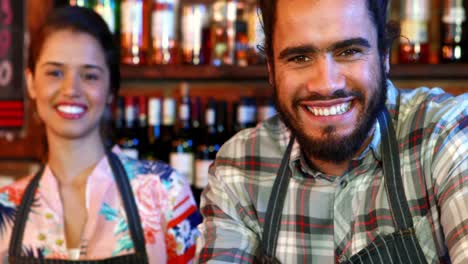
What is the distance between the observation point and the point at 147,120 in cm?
239

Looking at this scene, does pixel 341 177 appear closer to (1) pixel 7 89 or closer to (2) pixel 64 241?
(2) pixel 64 241

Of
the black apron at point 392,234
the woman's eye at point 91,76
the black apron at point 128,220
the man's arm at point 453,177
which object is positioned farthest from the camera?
the woman's eye at point 91,76

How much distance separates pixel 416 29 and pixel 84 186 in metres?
1.18

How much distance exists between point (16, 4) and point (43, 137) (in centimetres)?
75

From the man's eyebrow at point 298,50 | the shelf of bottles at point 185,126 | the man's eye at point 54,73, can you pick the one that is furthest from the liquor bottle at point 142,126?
the man's eyebrow at point 298,50

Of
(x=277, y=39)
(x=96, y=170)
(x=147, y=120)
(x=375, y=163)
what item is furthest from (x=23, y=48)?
(x=375, y=163)

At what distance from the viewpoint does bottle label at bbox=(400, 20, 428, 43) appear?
7.31ft

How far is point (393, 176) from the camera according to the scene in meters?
1.33

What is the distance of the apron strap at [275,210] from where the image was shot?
1.42 meters

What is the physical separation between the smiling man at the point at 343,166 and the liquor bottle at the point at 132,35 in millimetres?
1049

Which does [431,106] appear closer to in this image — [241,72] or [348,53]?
[348,53]

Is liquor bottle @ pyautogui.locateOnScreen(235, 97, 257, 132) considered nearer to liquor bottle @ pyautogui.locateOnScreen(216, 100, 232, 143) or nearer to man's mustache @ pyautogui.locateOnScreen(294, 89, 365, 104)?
liquor bottle @ pyautogui.locateOnScreen(216, 100, 232, 143)

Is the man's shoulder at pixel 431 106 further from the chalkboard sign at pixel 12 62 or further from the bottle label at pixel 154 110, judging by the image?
the chalkboard sign at pixel 12 62

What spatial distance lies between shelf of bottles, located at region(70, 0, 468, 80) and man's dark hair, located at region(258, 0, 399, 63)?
0.76 m
